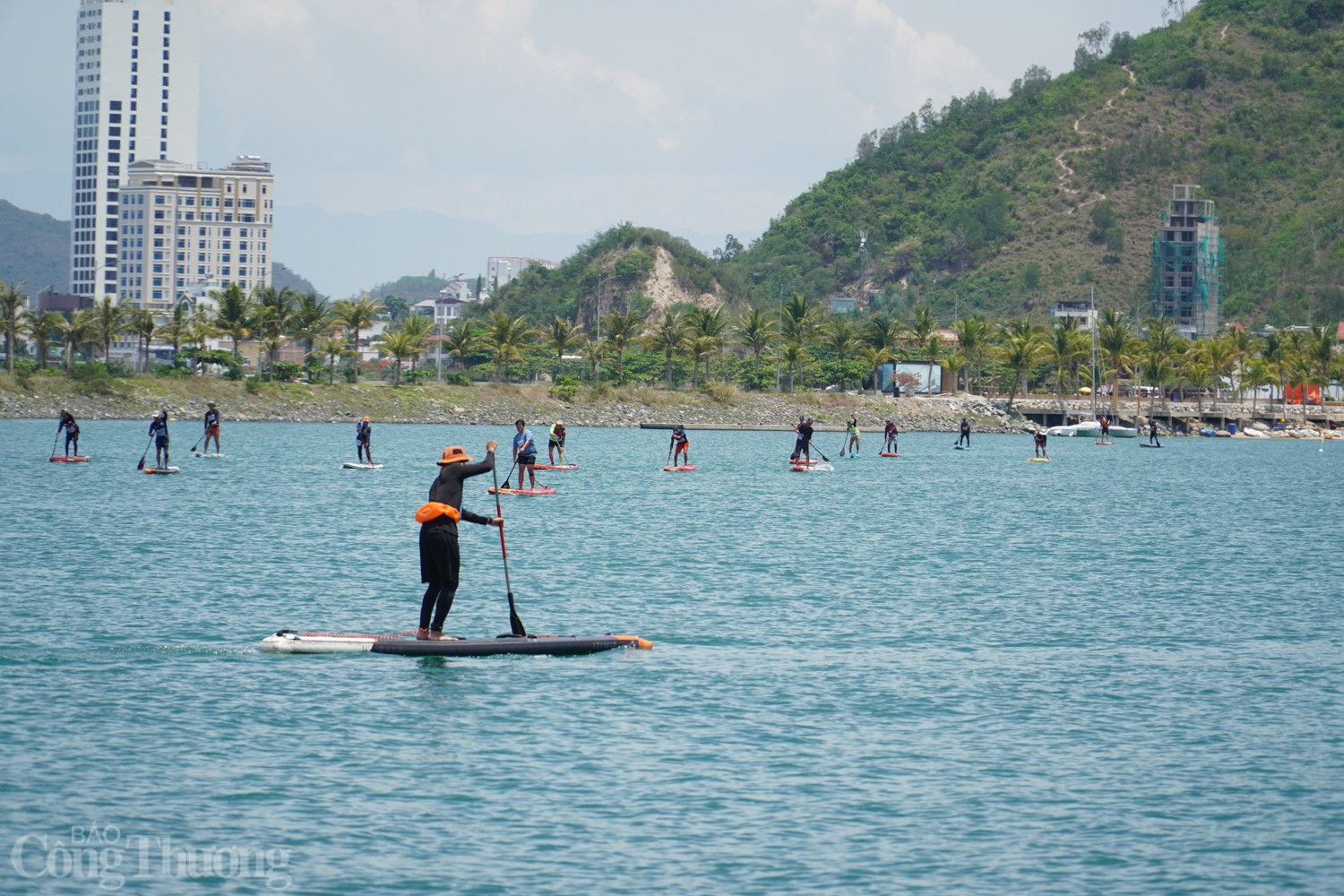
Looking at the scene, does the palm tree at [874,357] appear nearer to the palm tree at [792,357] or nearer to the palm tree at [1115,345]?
the palm tree at [792,357]

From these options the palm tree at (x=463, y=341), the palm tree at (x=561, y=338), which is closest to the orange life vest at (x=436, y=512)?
the palm tree at (x=463, y=341)

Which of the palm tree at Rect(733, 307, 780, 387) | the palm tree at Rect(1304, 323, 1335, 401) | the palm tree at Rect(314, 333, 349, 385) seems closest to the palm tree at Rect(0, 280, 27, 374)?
the palm tree at Rect(314, 333, 349, 385)

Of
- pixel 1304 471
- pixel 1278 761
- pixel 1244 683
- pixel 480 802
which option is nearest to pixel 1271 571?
pixel 1244 683

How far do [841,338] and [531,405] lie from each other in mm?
33695

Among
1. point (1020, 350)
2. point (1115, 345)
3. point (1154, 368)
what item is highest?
point (1115, 345)

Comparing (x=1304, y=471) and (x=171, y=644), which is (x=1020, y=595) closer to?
(x=171, y=644)

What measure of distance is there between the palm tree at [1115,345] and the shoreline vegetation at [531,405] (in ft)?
13.1

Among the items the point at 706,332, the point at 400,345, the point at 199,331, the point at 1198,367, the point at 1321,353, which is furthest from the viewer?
the point at 1321,353

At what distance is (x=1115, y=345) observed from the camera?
148 meters

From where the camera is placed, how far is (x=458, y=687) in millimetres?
18781

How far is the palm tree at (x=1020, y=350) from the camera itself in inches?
5743

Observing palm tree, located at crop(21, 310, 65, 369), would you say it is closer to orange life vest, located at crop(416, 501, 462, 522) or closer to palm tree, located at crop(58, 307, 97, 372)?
palm tree, located at crop(58, 307, 97, 372)

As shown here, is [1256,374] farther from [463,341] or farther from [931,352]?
[463,341]

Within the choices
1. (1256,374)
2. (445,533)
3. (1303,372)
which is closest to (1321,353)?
(1303,372)
